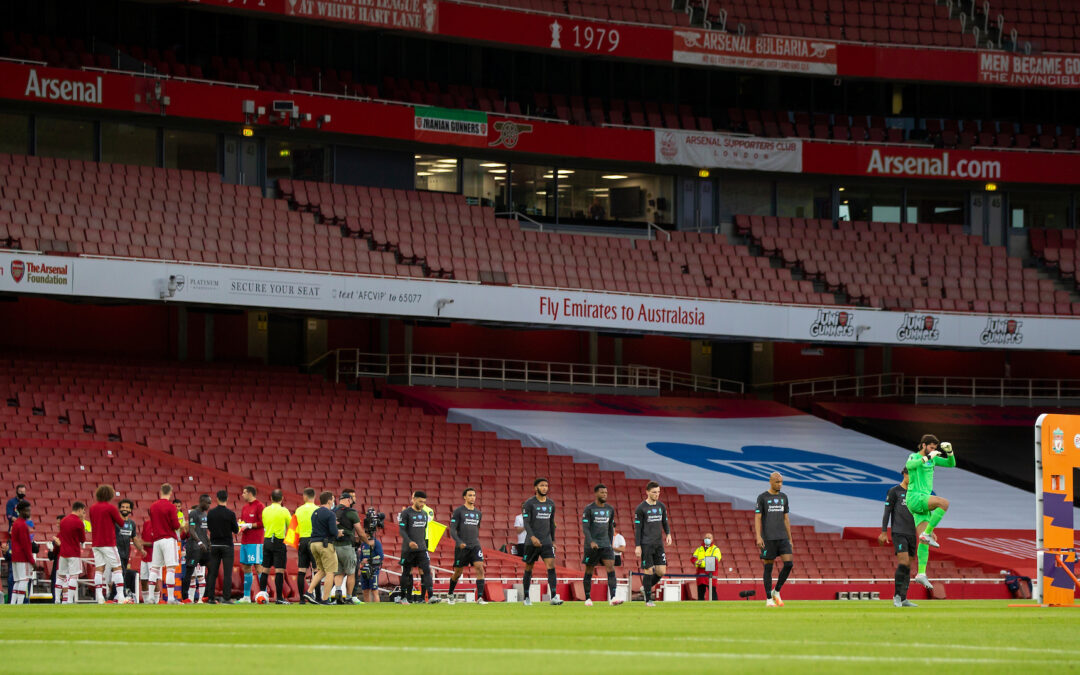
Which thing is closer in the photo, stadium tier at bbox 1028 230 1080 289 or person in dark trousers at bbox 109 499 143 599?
person in dark trousers at bbox 109 499 143 599

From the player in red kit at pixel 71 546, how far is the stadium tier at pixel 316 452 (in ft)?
20.4

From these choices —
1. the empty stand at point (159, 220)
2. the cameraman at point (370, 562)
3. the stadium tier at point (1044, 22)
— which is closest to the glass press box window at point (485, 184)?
the empty stand at point (159, 220)

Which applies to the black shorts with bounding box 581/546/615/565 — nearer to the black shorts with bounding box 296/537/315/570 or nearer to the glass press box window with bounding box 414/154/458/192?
the black shorts with bounding box 296/537/315/570

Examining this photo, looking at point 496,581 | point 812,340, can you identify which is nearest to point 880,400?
point 812,340

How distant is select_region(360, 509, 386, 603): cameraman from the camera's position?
2359 centimetres

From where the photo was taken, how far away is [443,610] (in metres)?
19.2

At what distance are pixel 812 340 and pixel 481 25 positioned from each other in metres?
12.8

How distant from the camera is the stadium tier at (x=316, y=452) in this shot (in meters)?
30.0

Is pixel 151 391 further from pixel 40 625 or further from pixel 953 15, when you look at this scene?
pixel 953 15

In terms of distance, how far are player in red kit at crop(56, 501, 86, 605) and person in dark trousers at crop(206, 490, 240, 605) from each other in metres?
1.82

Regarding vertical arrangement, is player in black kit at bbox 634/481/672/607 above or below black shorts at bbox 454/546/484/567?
above

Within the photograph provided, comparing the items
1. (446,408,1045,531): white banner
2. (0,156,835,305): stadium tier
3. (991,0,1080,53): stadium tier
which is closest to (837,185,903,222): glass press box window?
(0,156,835,305): stadium tier

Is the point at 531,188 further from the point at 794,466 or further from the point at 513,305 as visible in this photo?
the point at 794,466

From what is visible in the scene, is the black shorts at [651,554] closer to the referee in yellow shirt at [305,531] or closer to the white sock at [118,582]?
the referee in yellow shirt at [305,531]
